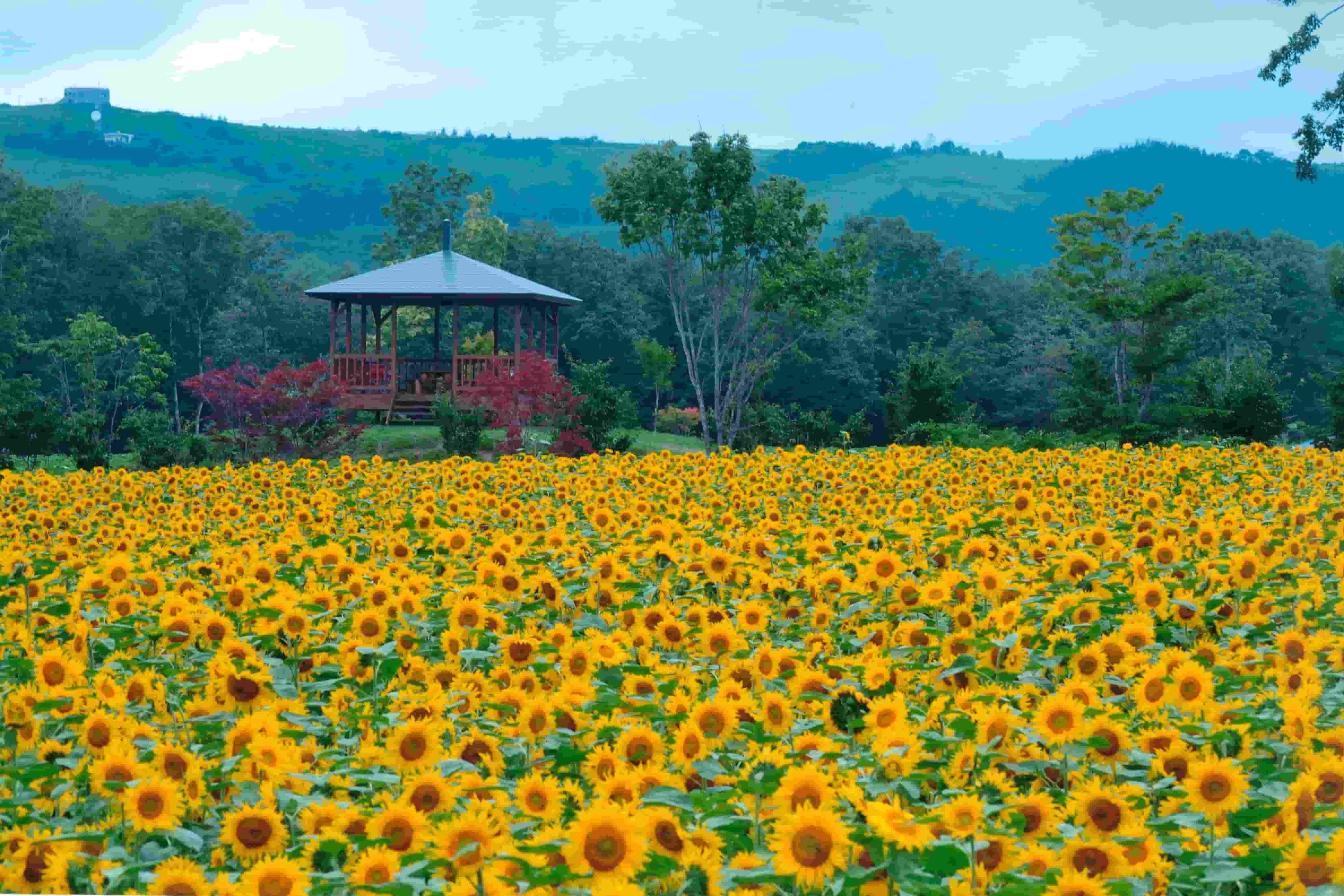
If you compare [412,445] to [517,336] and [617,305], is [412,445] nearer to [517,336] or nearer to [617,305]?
[517,336]

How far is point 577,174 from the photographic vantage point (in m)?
25.1

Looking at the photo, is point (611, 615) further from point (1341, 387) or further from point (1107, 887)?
point (1341, 387)

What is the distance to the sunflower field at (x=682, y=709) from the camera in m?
2.20

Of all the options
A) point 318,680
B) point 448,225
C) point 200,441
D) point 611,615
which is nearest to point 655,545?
point 611,615

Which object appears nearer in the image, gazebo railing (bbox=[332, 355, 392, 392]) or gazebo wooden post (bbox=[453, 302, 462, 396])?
gazebo wooden post (bbox=[453, 302, 462, 396])

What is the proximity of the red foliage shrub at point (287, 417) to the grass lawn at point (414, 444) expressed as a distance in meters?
1.20

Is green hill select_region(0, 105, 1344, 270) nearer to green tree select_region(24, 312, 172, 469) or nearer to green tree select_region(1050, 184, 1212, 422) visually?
green tree select_region(1050, 184, 1212, 422)

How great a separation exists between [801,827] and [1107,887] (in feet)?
1.51

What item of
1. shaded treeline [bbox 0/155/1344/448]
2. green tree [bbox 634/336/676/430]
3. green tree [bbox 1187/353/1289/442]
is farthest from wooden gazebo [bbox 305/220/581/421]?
shaded treeline [bbox 0/155/1344/448]

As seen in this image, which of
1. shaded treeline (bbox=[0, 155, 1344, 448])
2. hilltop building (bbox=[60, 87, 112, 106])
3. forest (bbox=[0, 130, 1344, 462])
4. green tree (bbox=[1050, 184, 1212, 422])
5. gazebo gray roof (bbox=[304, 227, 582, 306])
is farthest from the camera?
shaded treeline (bbox=[0, 155, 1344, 448])

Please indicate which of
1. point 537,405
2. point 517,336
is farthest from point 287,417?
point 517,336

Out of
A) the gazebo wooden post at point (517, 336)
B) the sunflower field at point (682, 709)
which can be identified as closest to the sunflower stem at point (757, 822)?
the sunflower field at point (682, 709)

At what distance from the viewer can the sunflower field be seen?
220 cm

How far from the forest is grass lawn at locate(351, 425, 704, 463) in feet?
20.0
